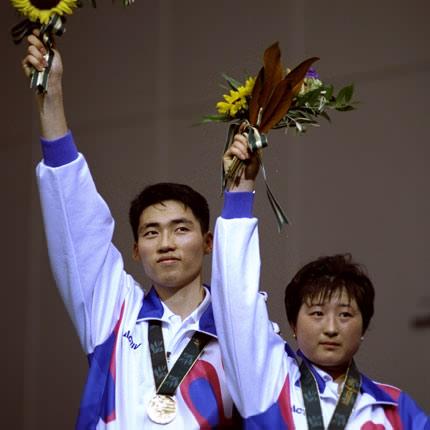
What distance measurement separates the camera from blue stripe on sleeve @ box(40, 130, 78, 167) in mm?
2998

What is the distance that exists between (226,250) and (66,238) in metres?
0.45

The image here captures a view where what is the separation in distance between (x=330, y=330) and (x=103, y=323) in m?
0.61

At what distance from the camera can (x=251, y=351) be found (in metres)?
2.86

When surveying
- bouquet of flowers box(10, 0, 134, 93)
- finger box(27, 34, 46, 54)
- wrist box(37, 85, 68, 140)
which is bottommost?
wrist box(37, 85, 68, 140)

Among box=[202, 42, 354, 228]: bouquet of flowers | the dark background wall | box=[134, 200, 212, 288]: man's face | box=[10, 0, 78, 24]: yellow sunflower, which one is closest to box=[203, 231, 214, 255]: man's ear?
box=[134, 200, 212, 288]: man's face

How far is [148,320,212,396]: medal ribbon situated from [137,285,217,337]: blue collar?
0.06 ft

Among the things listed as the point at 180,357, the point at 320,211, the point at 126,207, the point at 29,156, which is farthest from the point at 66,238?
the point at 29,156

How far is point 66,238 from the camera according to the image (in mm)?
3033

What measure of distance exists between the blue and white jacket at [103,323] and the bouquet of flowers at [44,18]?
0.23 metres

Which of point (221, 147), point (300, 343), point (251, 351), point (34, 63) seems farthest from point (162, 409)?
point (221, 147)

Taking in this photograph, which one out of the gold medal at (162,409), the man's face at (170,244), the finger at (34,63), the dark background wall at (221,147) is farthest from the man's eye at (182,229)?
the dark background wall at (221,147)

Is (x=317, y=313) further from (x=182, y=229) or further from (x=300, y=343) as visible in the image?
(x=182, y=229)

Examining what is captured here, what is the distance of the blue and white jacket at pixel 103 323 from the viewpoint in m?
3.00

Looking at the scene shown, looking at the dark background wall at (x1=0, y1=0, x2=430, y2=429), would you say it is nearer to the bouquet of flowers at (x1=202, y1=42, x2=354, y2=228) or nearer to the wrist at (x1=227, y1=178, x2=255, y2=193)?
the bouquet of flowers at (x1=202, y1=42, x2=354, y2=228)
